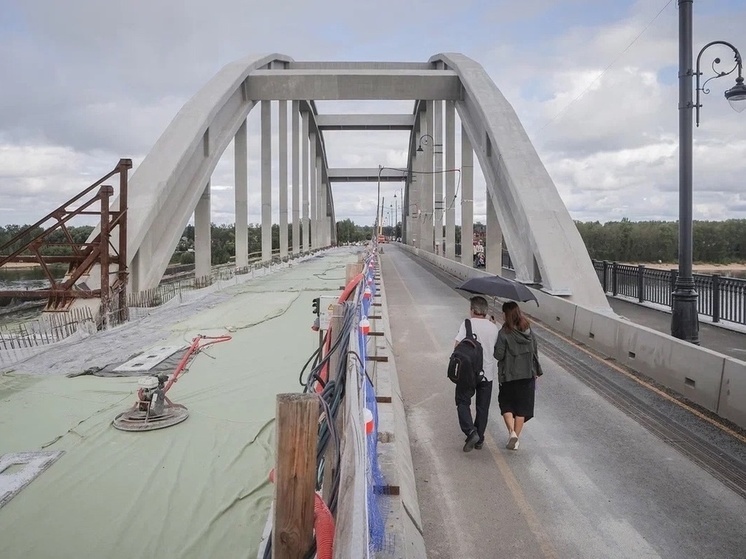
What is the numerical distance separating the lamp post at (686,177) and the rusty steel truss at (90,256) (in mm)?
12440

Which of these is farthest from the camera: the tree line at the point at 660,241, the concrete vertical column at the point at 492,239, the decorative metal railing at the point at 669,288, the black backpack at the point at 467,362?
the tree line at the point at 660,241

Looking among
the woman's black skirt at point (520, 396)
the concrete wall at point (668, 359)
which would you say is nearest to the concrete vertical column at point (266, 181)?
the concrete wall at point (668, 359)

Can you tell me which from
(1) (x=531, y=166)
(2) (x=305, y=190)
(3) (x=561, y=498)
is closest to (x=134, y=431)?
(3) (x=561, y=498)

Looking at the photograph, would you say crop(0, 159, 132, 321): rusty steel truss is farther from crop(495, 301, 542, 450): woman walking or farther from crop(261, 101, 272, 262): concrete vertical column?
crop(261, 101, 272, 262): concrete vertical column

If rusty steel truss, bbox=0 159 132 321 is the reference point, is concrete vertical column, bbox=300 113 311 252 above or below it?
above

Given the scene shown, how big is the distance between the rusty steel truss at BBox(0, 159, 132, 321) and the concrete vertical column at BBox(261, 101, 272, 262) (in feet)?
69.7

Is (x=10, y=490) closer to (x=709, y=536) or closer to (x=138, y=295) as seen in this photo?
(x=709, y=536)

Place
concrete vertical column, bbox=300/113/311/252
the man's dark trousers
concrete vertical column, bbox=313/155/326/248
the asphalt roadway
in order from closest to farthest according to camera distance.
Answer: the asphalt roadway → the man's dark trousers → concrete vertical column, bbox=300/113/311/252 → concrete vertical column, bbox=313/155/326/248

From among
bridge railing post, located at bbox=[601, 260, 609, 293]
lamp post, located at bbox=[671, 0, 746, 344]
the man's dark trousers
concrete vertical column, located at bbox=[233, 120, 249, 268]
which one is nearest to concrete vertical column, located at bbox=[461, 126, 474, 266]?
concrete vertical column, located at bbox=[233, 120, 249, 268]

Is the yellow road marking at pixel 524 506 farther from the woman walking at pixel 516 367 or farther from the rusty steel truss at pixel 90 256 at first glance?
the rusty steel truss at pixel 90 256

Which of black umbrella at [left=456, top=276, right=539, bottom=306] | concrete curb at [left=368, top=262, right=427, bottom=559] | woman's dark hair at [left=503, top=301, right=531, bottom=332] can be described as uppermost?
black umbrella at [left=456, top=276, right=539, bottom=306]

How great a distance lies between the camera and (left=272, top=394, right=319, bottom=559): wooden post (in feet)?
7.71

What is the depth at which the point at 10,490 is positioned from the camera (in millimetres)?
5094

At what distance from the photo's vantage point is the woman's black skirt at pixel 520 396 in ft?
19.2
